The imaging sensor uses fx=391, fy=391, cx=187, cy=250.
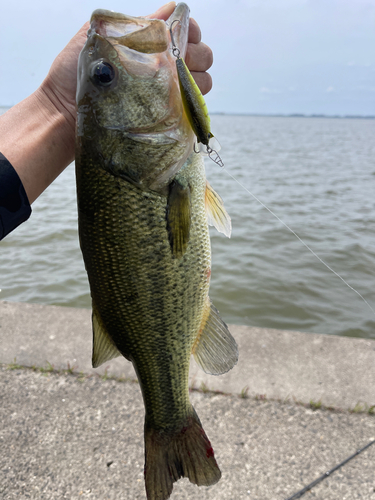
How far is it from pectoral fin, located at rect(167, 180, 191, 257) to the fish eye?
16.7 inches

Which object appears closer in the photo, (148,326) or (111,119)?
(111,119)

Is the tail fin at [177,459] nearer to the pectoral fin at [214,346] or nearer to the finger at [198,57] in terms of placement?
the pectoral fin at [214,346]

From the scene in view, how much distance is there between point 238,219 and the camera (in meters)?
9.94

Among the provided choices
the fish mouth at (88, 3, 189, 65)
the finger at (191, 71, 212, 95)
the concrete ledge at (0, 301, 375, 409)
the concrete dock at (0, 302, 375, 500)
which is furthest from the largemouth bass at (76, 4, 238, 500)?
the concrete ledge at (0, 301, 375, 409)

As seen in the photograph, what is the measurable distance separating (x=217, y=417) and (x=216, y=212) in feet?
6.59

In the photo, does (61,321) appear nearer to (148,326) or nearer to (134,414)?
(134,414)

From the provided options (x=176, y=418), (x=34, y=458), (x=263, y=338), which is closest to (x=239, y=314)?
(x=263, y=338)

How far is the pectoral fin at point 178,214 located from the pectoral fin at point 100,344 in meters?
0.46

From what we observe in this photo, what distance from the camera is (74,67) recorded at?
71.6 inches

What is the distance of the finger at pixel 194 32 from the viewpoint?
1589 millimetres

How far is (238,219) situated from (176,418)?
8438mm

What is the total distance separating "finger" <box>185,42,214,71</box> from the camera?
5.36ft

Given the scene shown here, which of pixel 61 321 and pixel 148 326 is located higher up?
pixel 148 326

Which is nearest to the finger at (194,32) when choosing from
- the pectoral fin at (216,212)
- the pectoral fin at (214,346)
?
the pectoral fin at (216,212)
